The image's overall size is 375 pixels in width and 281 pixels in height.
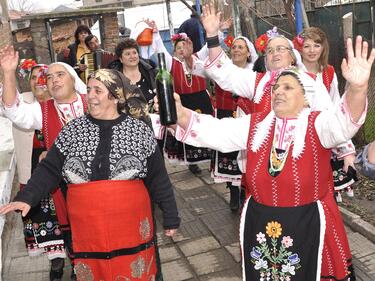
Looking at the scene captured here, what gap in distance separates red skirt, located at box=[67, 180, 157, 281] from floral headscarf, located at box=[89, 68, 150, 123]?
0.47 m

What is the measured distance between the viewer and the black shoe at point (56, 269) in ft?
14.1

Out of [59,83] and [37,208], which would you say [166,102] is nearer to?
[59,83]

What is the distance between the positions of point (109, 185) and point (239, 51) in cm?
276

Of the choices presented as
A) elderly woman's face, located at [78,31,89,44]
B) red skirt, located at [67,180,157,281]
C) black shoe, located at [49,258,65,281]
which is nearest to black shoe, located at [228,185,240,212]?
black shoe, located at [49,258,65,281]

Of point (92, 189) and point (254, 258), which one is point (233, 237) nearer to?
point (254, 258)

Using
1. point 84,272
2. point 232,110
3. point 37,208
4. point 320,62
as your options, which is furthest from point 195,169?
point 84,272

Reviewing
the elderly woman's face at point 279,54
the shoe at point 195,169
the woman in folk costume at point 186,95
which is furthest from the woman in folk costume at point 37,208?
the shoe at point 195,169

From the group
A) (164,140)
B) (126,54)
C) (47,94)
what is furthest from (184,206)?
(47,94)

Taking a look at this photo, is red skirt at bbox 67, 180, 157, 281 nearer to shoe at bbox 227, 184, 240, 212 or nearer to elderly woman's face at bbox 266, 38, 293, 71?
elderly woman's face at bbox 266, 38, 293, 71

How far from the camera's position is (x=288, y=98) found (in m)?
2.77

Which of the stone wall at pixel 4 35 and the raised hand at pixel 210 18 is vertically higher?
the stone wall at pixel 4 35

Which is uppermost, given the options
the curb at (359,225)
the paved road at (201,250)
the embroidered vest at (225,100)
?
the embroidered vest at (225,100)

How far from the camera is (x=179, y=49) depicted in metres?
6.41

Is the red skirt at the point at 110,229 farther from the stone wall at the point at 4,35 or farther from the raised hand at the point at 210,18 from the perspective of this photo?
the stone wall at the point at 4,35
